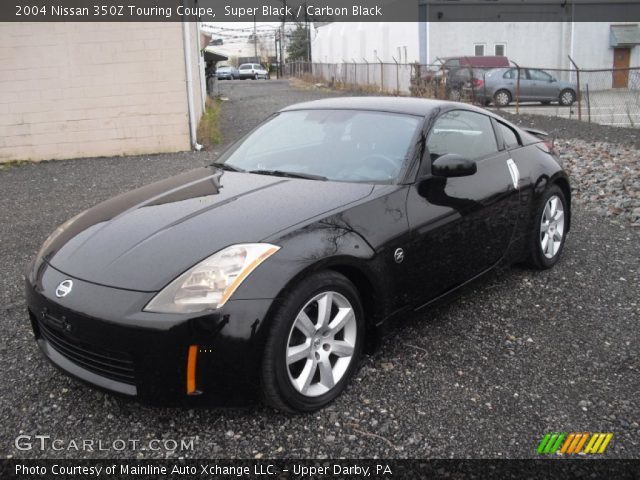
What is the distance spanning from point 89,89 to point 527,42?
83.0 ft

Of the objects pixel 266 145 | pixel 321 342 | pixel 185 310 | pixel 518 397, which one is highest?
pixel 266 145

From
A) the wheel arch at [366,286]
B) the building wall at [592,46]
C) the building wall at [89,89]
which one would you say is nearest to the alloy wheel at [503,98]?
the building wall at [89,89]

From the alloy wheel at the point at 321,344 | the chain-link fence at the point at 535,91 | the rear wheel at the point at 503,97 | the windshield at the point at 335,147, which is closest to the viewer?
the alloy wheel at the point at 321,344

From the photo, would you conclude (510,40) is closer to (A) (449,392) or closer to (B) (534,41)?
(B) (534,41)

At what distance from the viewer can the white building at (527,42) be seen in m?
29.6

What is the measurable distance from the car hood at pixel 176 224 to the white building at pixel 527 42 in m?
27.5

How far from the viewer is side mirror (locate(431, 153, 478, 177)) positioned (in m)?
3.56

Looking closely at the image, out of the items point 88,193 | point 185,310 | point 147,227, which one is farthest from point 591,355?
point 88,193

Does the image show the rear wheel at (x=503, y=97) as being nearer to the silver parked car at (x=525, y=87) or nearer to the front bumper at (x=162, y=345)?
the silver parked car at (x=525, y=87)

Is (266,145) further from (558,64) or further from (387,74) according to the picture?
(558,64)

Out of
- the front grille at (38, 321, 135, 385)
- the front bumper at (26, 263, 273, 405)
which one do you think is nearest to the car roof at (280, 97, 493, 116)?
the front bumper at (26, 263, 273, 405)

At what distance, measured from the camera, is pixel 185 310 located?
262 cm

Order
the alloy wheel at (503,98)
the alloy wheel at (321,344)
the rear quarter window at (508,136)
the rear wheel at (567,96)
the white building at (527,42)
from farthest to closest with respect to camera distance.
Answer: the white building at (527,42) < the rear wheel at (567,96) < the alloy wheel at (503,98) < the rear quarter window at (508,136) < the alloy wheel at (321,344)

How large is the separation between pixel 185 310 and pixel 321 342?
0.70 m
